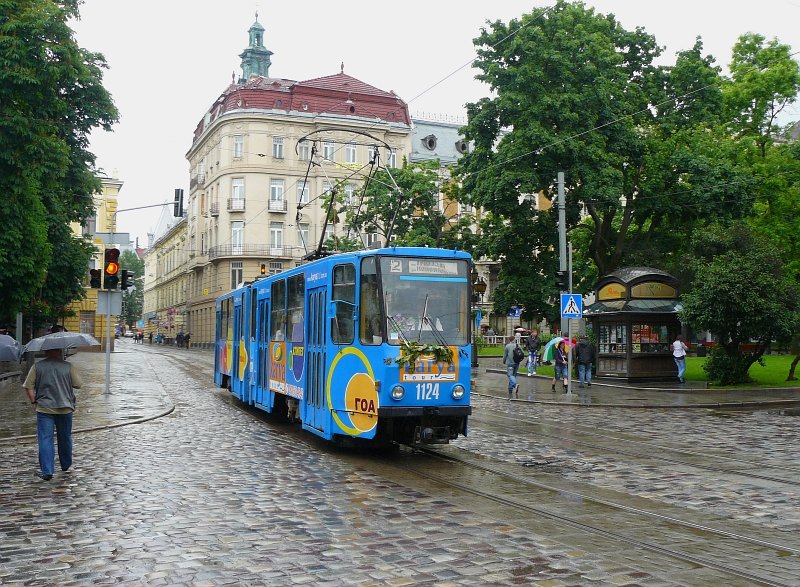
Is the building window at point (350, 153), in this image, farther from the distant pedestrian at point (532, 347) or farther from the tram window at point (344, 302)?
the tram window at point (344, 302)

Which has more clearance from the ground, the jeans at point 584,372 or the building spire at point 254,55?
the building spire at point 254,55

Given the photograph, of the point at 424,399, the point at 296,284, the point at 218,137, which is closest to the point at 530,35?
the point at 296,284

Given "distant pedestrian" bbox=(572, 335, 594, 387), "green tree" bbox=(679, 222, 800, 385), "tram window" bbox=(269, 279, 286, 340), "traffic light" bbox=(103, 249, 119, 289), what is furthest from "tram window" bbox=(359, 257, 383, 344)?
"distant pedestrian" bbox=(572, 335, 594, 387)

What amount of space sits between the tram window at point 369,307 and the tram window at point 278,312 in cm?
432

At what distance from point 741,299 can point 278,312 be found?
15.9 m

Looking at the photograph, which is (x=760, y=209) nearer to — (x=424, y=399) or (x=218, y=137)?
(x=424, y=399)

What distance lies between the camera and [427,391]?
12.4 meters

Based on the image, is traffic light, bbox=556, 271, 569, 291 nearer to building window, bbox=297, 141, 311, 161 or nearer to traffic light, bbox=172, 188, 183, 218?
traffic light, bbox=172, 188, 183, 218

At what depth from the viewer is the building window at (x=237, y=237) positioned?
74.1m

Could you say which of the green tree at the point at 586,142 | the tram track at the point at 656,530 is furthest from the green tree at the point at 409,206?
the tram track at the point at 656,530

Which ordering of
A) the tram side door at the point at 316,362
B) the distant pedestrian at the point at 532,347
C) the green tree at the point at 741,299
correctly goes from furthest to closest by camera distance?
the distant pedestrian at the point at 532,347 → the green tree at the point at 741,299 → the tram side door at the point at 316,362

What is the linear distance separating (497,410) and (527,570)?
51.8ft

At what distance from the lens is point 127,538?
7.71 m

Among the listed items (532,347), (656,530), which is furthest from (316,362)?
(532,347)
